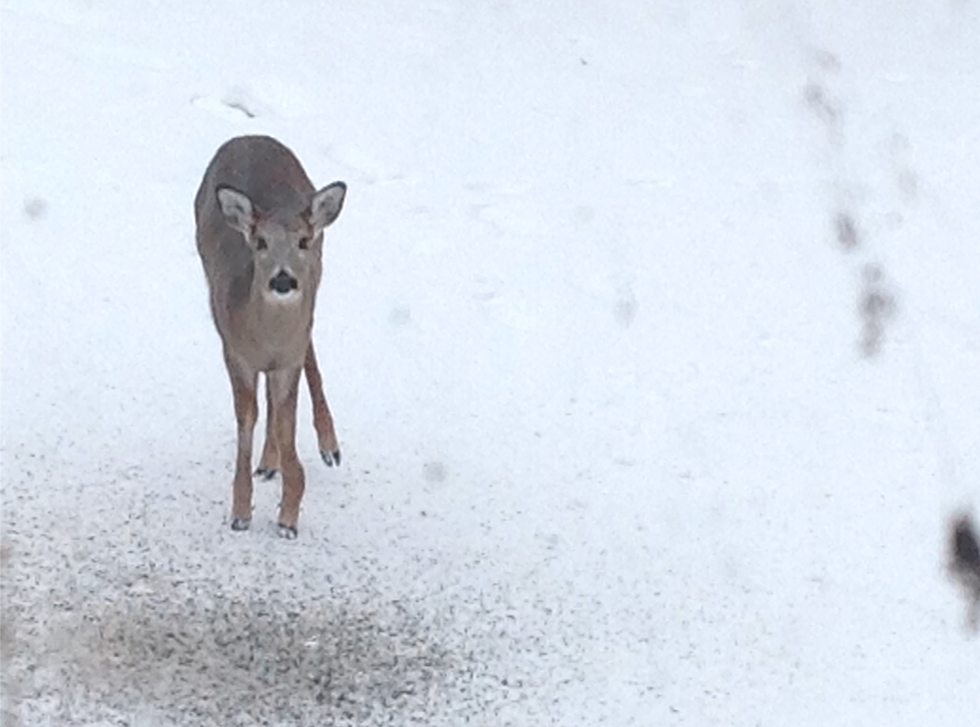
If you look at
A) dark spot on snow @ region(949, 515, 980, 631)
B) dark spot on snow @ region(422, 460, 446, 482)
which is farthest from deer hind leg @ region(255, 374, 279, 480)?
dark spot on snow @ region(949, 515, 980, 631)

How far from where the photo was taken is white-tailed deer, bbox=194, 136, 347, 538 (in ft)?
23.1

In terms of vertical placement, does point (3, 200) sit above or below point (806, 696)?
below

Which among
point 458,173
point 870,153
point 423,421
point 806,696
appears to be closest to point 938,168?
point 870,153

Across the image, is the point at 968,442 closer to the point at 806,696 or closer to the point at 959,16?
the point at 806,696

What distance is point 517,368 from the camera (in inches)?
341

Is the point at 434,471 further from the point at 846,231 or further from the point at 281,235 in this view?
the point at 846,231

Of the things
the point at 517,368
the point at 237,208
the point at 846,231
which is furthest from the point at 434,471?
the point at 846,231

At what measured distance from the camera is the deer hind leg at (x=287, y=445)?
7.26 metres

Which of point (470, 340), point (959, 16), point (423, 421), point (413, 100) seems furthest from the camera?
point (959, 16)

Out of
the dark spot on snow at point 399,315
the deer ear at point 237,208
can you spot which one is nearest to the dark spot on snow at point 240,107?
the dark spot on snow at point 399,315

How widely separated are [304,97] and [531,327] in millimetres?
2394

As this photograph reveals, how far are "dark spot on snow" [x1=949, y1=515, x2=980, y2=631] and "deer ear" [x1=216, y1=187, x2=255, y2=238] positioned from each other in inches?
94.4

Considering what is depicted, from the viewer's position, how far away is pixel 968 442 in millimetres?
8234

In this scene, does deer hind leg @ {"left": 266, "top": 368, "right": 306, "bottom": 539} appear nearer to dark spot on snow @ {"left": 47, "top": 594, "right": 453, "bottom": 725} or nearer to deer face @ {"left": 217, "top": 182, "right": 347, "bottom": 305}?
deer face @ {"left": 217, "top": 182, "right": 347, "bottom": 305}
